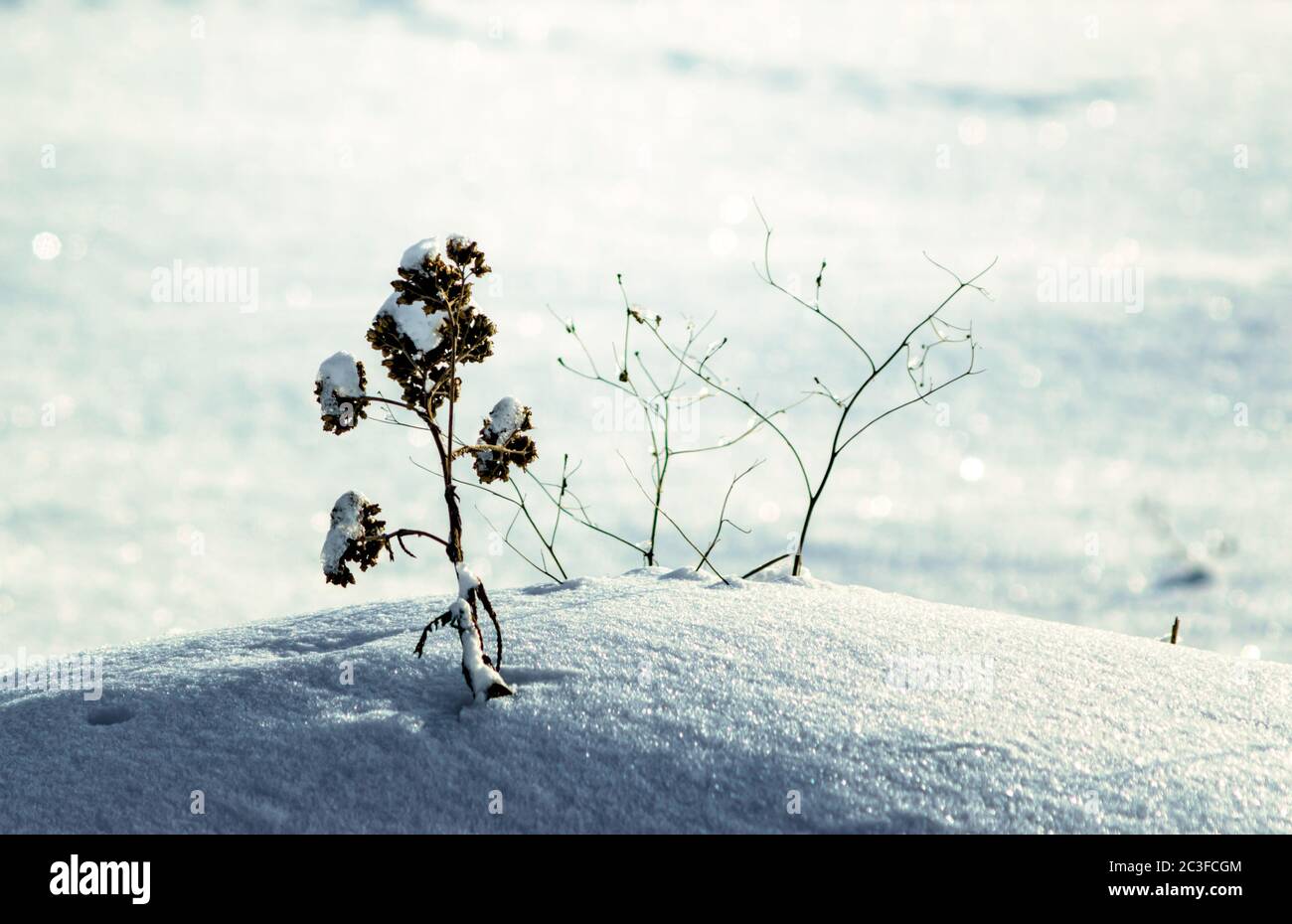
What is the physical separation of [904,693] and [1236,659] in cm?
179

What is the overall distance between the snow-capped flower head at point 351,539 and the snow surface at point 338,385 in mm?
265

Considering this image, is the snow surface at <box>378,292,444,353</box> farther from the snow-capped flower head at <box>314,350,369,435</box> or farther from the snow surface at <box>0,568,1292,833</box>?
the snow surface at <box>0,568,1292,833</box>

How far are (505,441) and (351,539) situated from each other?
1.92 ft

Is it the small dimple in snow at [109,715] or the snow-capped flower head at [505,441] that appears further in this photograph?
the snow-capped flower head at [505,441]

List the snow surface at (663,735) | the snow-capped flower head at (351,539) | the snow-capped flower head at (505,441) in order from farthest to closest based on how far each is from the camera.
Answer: the snow-capped flower head at (505,441), the snow-capped flower head at (351,539), the snow surface at (663,735)

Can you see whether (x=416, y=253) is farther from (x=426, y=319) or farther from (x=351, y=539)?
(x=351, y=539)

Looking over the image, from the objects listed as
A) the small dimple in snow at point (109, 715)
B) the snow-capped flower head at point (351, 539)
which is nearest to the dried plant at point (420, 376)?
the snow-capped flower head at point (351, 539)

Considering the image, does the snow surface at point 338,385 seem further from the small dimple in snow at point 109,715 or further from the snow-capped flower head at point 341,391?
the small dimple in snow at point 109,715

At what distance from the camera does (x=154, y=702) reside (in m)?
3.10

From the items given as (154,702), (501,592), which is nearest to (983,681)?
(501,592)

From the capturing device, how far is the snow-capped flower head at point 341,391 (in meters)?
3.05

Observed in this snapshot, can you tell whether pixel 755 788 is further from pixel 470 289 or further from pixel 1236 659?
pixel 1236 659

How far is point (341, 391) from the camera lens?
304 centimetres

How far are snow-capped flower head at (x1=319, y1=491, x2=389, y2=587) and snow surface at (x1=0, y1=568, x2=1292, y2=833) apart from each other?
0.36m
